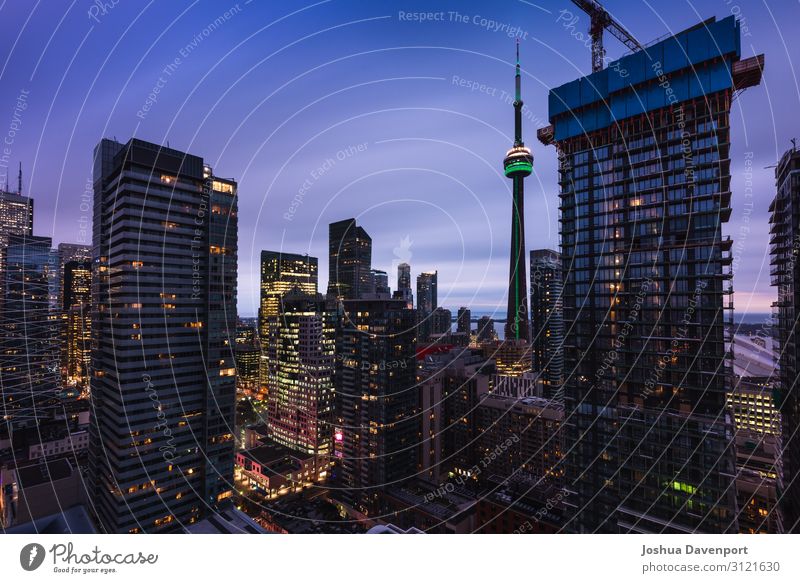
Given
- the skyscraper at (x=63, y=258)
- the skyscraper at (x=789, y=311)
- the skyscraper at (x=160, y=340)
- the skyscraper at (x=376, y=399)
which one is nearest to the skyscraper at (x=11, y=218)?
the skyscraper at (x=63, y=258)

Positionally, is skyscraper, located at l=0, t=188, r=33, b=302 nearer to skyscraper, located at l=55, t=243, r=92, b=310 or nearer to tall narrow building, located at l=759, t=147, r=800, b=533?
skyscraper, located at l=55, t=243, r=92, b=310

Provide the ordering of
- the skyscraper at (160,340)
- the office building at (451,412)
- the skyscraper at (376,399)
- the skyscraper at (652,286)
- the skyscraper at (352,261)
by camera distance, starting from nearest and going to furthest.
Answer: the skyscraper at (652,286) < the skyscraper at (160,340) < the skyscraper at (376,399) < the office building at (451,412) < the skyscraper at (352,261)

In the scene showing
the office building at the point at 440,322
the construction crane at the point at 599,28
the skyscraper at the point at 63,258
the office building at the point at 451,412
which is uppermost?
the construction crane at the point at 599,28

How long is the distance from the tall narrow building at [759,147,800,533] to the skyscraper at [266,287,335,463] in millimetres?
30031

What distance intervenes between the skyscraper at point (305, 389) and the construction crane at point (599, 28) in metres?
31.5

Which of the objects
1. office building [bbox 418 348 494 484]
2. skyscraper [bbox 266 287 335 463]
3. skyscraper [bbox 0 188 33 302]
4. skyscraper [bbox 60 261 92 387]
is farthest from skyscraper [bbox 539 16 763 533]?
skyscraper [bbox 60 261 92 387]

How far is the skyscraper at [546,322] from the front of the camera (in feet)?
183

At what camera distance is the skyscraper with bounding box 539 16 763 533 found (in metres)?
10.2

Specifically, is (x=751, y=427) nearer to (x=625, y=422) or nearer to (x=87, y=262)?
(x=625, y=422)

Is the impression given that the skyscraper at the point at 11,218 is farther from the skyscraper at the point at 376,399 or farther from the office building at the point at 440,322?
the office building at the point at 440,322

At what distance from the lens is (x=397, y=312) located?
2912 centimetres
